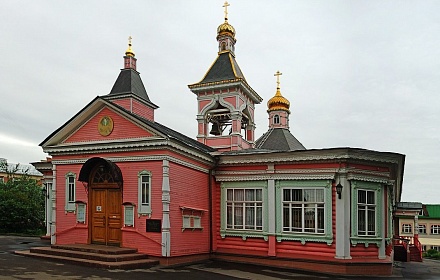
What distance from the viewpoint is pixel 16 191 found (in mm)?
27234

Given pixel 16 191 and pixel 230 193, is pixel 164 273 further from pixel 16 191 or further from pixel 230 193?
pixel 16 191

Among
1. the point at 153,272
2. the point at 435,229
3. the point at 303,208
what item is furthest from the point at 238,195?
the point at 435,229

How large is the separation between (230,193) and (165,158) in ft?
11.8

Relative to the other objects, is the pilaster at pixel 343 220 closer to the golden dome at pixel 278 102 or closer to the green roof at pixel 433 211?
the golden dome at pixel 278 102

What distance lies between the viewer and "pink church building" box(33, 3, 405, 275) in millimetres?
13461

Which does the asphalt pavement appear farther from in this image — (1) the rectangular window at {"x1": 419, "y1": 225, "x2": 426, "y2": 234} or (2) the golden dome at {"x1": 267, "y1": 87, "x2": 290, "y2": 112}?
(1) the rectangular window at {"x1": 419, "y1": 225, "x2": 426, "y2": 234}

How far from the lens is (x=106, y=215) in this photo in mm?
14180

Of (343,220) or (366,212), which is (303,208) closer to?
(343,220)

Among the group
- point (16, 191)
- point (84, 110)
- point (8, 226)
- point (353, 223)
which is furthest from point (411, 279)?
point (16, 191)

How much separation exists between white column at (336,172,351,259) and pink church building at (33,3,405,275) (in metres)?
0.03

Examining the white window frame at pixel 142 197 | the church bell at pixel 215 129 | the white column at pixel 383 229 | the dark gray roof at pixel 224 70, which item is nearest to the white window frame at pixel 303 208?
the white column at pixel 383 229

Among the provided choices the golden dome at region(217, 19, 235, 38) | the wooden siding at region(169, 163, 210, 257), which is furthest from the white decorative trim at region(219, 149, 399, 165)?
the golden dome at region(217, 19, 235, 38)

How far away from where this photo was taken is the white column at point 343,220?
13.5 metres

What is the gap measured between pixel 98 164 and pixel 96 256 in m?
3.36
